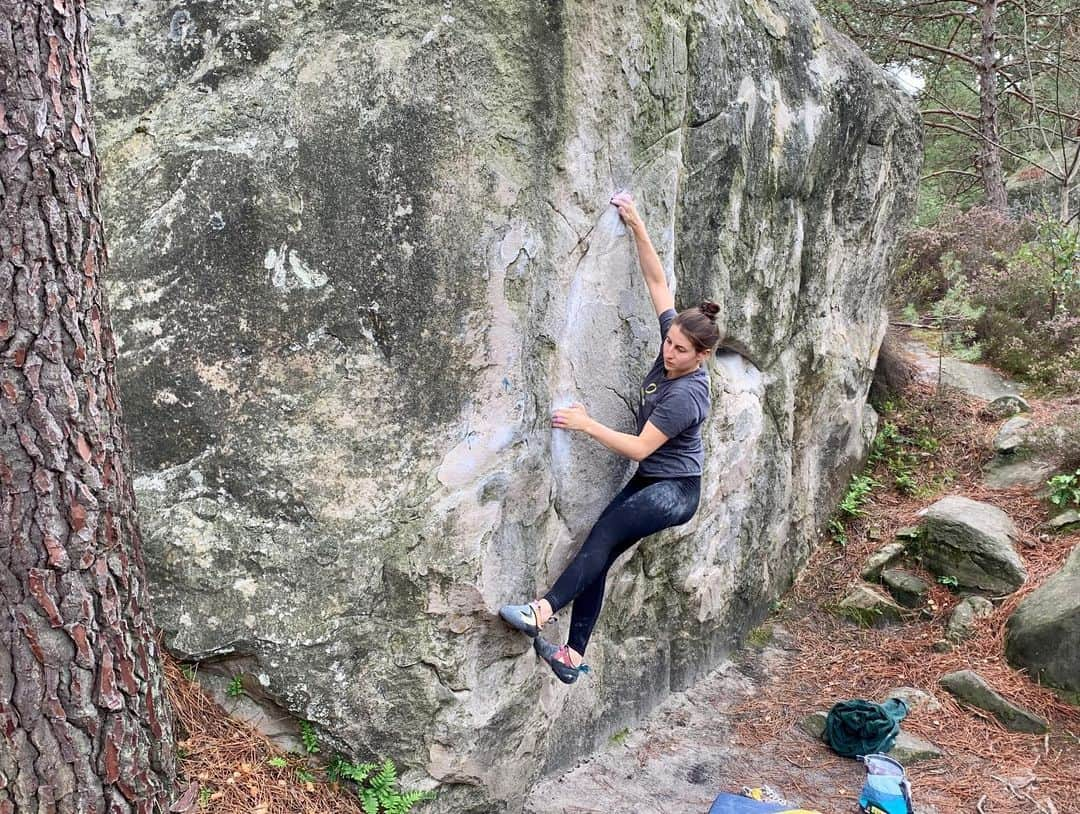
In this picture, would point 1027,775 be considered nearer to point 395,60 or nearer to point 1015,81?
point 395,60

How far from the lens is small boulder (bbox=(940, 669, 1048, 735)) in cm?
539

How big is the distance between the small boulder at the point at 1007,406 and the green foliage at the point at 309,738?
780cm

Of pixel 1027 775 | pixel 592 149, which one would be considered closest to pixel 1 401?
pixel 592 149

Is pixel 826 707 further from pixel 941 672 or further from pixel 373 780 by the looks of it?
pixel 373 780

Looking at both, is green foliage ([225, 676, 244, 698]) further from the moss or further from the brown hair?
the moss

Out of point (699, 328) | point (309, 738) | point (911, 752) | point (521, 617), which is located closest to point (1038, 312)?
point (911, 752)

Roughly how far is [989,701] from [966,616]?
91cm

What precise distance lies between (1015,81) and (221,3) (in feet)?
40.4

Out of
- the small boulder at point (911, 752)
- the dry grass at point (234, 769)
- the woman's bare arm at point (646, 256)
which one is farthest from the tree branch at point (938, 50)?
the dry grass at point (234, 769)

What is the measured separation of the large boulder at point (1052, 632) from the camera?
5.48 metres

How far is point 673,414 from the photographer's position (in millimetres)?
4191

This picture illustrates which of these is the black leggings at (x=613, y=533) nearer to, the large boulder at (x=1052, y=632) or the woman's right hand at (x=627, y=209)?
the woman's right hand at (x=627, y=209)

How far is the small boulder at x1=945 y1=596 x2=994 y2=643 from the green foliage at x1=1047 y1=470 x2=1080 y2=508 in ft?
4.03

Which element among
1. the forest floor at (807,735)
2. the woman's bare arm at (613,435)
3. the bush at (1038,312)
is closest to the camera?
the forest floor at (807,735)
